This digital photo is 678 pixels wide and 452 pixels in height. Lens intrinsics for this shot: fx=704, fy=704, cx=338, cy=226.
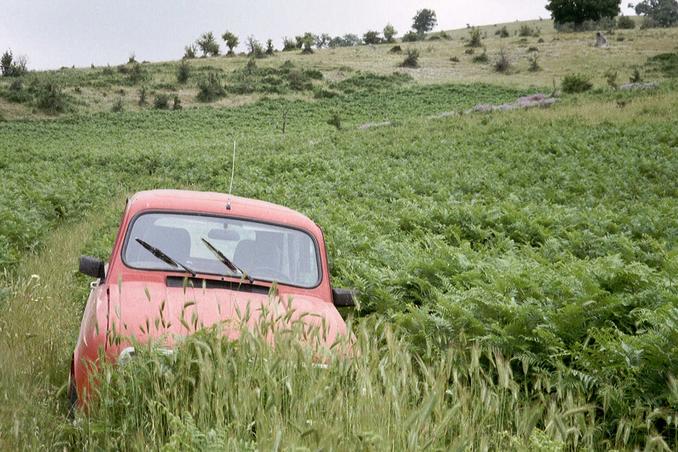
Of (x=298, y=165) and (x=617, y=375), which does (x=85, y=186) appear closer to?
(x=298, y=165)

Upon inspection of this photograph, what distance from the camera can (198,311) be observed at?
4.37m

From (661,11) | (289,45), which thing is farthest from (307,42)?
(661,11)

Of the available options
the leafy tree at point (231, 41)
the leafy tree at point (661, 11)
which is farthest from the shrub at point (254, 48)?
the leafy tree at point (661, 11)

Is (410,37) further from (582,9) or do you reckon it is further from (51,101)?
(51,101)

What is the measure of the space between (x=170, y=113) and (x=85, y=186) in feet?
88.5

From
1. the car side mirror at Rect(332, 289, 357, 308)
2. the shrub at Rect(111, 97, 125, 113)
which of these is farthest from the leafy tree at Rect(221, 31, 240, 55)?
the car side mirror at Rect(332, 289, 357, 308)

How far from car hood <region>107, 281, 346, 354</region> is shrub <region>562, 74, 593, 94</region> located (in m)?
37.2

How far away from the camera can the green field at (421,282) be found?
3.15 meters

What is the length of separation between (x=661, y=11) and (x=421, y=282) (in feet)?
420

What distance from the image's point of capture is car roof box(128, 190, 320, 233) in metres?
5.74

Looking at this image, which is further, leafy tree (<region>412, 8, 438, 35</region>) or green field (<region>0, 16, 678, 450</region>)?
leafy tree (<region>412, 8, 438, 35</region>)

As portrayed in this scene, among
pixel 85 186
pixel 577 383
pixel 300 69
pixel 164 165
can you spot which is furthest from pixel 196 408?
pixel 300 69

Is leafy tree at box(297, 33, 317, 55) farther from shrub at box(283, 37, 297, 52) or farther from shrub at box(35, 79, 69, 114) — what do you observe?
shrub at box(35, 79, 69, 114)

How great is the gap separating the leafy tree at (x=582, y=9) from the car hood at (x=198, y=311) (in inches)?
3239
